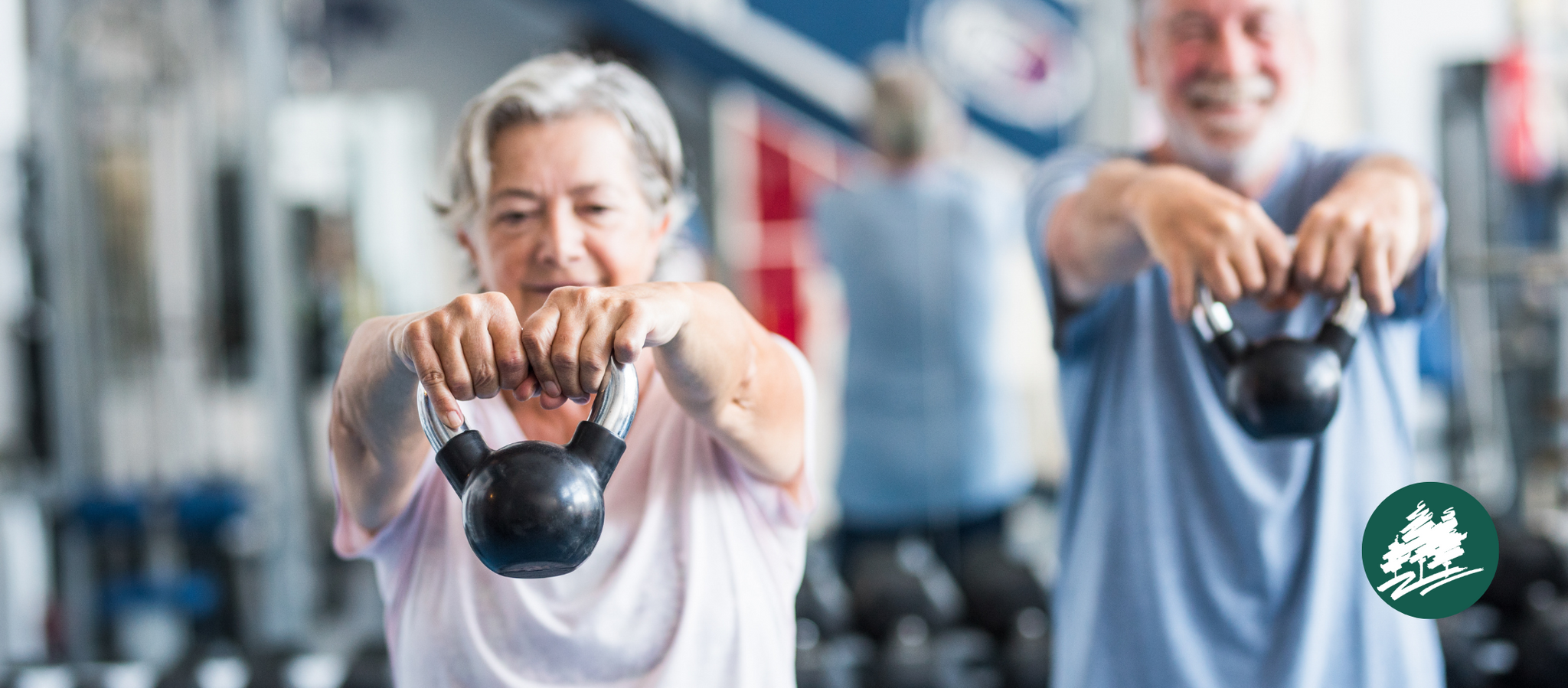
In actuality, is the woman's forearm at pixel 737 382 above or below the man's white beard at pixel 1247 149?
below

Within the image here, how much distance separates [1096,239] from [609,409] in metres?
0.46

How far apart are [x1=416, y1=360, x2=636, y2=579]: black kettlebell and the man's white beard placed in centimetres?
54

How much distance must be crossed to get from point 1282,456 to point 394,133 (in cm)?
218

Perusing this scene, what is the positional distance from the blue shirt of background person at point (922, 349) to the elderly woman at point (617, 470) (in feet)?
4.46

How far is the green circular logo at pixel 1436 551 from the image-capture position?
0.70 meters

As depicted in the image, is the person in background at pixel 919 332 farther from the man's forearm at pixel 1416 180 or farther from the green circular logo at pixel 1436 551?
the green circular logo at pixel 1436 551

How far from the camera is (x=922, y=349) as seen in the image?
2.17 m

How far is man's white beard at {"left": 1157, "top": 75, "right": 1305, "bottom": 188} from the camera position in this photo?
2.81ft

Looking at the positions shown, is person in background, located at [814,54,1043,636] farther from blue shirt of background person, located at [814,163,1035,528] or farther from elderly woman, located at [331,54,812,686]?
elderly woman, located at [331,54,812,686]

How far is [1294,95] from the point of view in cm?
85

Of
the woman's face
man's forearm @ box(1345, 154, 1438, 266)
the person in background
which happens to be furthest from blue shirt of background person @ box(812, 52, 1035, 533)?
the woman's face

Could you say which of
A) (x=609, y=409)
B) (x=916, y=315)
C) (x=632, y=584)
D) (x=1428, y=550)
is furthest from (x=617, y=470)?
(x=916, y=315)

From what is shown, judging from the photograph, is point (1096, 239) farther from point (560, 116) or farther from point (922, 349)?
point (922, 349)

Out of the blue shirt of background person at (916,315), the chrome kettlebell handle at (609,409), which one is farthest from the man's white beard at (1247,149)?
the blue shirt of background person at (916,315)
